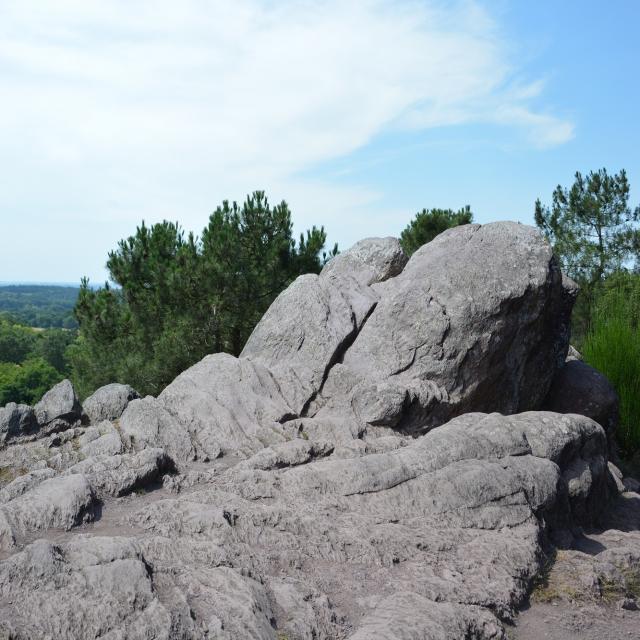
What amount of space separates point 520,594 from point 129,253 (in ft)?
43.3

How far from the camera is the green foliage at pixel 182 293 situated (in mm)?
15852

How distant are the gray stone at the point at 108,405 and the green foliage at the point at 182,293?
573cm

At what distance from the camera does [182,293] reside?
1597cm

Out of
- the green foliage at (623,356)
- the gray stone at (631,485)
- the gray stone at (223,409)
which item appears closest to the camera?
the gray stone at (223,409)

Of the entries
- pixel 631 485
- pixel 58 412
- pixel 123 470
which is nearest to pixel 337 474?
pixel 123 470

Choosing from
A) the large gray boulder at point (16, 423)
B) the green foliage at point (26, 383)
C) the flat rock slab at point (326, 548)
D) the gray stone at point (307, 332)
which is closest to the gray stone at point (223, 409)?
the gray stone at point (307, 332)

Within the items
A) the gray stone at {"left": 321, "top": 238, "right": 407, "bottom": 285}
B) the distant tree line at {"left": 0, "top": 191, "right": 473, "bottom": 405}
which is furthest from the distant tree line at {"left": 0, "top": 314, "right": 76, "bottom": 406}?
the gray stone at {"left": 321, "top": 238, "right": 407, "bottom": 285}

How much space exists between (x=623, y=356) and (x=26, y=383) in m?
31.4

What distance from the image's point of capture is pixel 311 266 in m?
17.1

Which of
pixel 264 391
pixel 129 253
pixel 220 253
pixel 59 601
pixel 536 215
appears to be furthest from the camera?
pixel 536 215

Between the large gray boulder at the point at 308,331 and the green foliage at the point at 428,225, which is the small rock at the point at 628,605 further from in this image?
the green foliage at the point at 428,225

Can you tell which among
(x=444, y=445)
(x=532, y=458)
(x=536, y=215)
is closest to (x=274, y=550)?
(x=444, y=445)

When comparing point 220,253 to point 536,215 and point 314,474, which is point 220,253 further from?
point 536,215

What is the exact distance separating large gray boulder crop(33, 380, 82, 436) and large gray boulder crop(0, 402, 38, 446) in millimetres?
156
